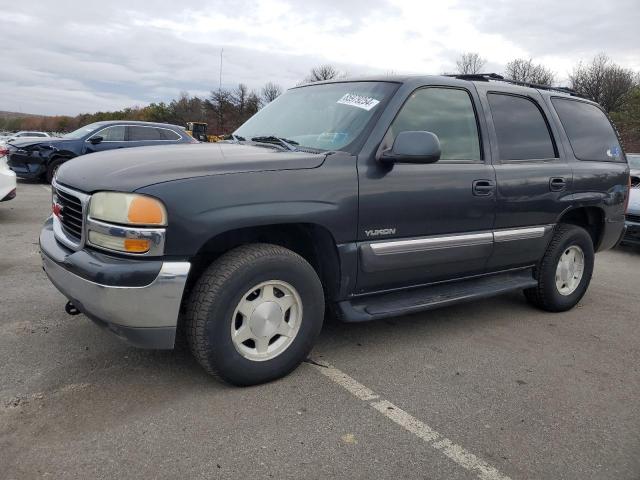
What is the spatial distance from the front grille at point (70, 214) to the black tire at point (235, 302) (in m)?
0.73

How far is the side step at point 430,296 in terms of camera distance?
3.31 metres

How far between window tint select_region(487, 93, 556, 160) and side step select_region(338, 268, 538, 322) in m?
0.95

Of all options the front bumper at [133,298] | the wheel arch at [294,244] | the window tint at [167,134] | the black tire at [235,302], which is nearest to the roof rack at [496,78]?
the wheel arch at [294,244]

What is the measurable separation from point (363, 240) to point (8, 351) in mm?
2282

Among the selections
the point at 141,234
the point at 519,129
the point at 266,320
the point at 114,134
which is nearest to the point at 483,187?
the point at 519,129

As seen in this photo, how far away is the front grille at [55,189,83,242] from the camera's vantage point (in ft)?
9.40

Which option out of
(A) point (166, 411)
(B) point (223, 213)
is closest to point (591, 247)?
(B) point (223, 213)

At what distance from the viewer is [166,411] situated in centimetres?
271

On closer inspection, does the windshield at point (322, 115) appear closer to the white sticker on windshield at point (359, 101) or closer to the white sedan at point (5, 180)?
the white sticker on windshield at point (359, 101)

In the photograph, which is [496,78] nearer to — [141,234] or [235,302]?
[235,302]

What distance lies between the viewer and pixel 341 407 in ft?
9.33

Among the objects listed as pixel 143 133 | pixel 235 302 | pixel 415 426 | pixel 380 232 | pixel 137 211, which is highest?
pixel 143 133

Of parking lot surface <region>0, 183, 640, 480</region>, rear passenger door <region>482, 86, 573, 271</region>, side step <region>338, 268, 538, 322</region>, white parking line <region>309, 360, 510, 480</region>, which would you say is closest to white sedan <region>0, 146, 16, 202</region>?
parking lot surface <region>0, 183, 640, 480</region>

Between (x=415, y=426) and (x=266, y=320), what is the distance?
0.95 metres
